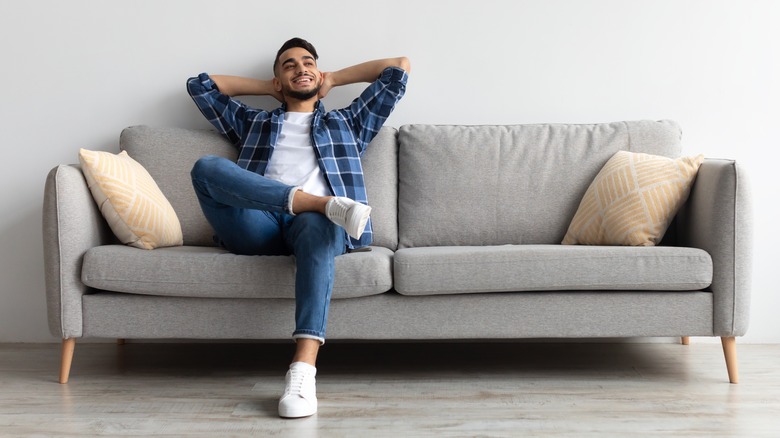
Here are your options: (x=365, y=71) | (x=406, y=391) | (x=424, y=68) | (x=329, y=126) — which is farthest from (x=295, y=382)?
(x=424, y=68)

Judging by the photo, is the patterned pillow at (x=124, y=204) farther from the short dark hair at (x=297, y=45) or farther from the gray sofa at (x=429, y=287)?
the short dark hair at (x=297, y=45)

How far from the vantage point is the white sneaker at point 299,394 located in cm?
218

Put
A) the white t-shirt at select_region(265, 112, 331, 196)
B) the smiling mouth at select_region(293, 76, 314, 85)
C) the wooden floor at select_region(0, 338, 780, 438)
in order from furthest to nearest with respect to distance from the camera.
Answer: the smiling mouth at select_region(293, 76, 314, 85) → the white t-shirt at select_region(265, 112, 331, 196) → the wooden floor at select_region(0, 338, 780, 438)

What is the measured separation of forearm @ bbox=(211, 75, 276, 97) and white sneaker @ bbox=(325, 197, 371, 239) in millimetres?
984

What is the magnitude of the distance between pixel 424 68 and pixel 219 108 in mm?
844

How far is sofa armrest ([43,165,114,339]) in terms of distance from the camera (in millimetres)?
2580

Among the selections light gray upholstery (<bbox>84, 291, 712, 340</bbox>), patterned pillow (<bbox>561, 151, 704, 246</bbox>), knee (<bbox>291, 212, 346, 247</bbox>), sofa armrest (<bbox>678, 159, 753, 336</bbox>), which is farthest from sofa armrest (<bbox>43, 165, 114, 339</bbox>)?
sofa armrest (<bbox>678, 159, 753, 336</bbox>)

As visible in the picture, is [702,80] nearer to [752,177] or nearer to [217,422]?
[752,177]

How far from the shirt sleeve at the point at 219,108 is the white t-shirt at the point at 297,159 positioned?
0.63 feet

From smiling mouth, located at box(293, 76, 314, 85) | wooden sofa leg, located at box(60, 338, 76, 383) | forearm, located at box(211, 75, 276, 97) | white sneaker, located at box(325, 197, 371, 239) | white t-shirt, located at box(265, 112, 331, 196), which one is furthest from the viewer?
forearm, located at box(211, 75, 276, 97)

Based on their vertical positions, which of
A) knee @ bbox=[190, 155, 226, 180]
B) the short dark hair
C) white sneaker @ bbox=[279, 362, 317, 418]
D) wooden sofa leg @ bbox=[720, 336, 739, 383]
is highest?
the short dark hair

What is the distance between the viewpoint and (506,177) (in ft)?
9.90

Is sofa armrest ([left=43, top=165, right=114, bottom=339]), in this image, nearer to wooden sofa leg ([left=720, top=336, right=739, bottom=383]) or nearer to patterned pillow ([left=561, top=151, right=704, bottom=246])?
patterned pillow ([left=561, top=151, right=704, bottom=246])

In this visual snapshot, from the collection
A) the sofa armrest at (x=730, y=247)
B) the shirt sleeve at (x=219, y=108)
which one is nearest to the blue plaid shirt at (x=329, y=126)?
the shirt sleeve at (x=219, y=108)
